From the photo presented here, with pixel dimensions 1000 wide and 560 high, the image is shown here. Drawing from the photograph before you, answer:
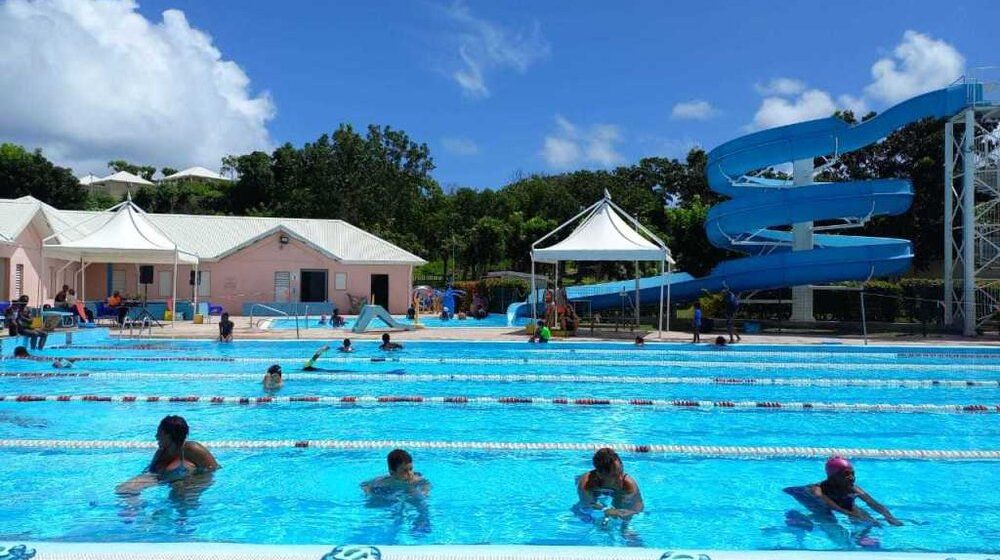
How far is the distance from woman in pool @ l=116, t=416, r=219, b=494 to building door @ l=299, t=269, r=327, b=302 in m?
28.7

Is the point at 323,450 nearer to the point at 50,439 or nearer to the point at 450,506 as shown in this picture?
the point at 450,506

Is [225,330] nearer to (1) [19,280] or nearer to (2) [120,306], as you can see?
(2) [120,306]

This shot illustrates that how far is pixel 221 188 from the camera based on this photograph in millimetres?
71438

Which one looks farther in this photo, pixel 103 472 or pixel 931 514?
pixel 103 472

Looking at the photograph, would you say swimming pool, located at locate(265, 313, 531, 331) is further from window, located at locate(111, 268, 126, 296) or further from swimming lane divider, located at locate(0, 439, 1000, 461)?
swimming lane divider, located at locate(0, 439, 1000, 461)

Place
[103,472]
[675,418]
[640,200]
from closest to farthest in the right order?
[103,472]
[675,418]
[640,200]

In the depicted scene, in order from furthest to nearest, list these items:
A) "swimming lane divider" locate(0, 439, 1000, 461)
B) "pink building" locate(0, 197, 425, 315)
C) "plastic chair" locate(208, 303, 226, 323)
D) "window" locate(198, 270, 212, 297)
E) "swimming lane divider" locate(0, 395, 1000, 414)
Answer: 1. "window" locate(198, 270, 212, 297)
2. "pink building" locate(0, 197, 425, 315)
3. "plastic chair" locate(208, 303, 226, 323)
4. "swimming lane divider" locate(0, 395, 1000, 414)
5. "swimming lane divider" locate(0, 439, 1000, 461)

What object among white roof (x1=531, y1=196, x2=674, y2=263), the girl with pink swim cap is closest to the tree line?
white roof (x1=531, y1=196, x2=674, y2=263)

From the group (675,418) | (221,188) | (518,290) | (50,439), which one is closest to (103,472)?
(50,439)

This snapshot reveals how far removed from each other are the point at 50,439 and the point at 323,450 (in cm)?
335

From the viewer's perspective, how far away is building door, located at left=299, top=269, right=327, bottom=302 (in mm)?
35500

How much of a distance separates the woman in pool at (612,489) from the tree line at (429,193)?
33.4 meters

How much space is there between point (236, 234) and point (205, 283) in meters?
4.80

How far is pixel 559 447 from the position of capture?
8773mm
